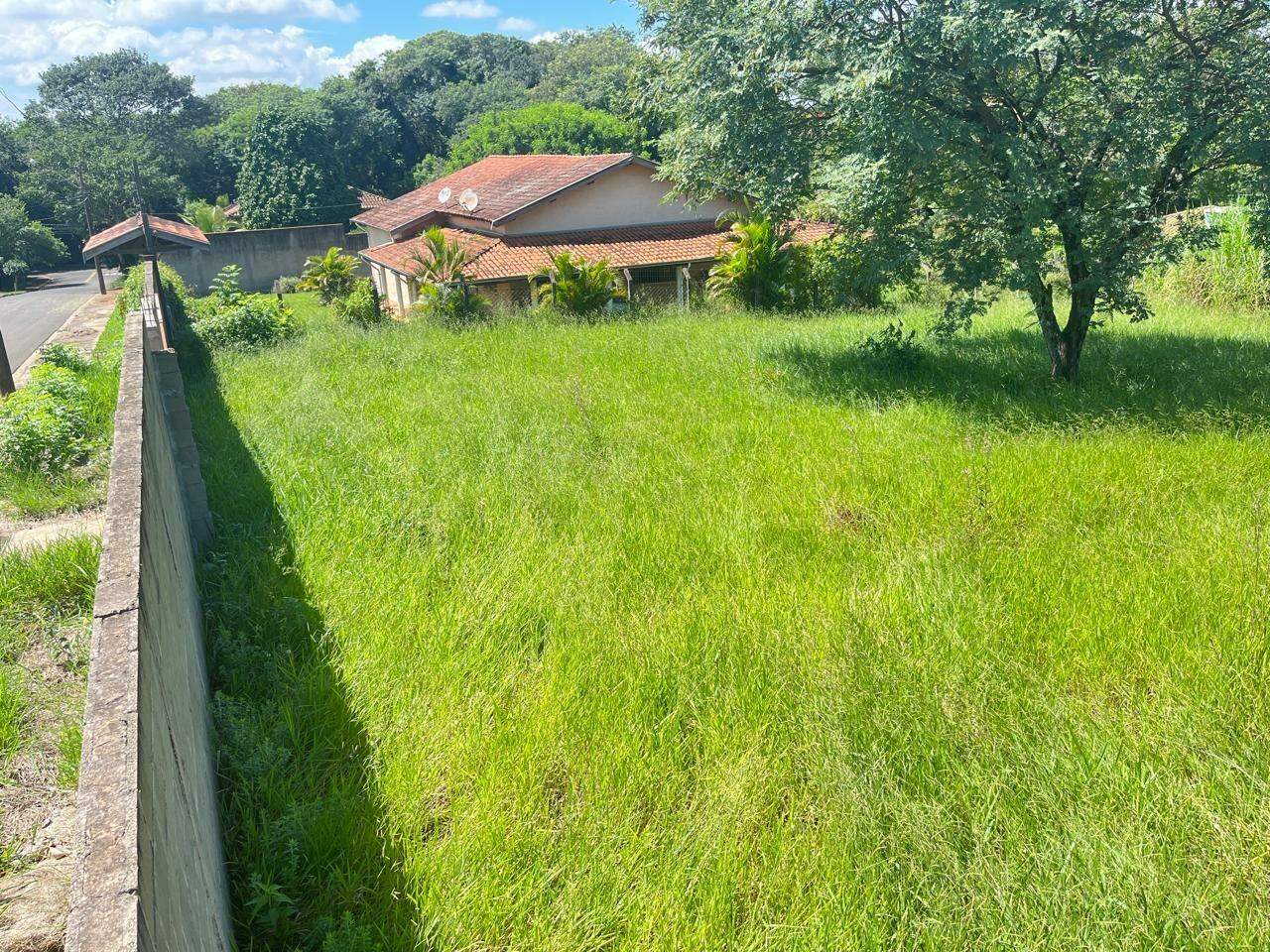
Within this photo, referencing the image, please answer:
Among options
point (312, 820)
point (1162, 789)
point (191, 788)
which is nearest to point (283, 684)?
point (312, 820)

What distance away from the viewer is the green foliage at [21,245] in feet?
138

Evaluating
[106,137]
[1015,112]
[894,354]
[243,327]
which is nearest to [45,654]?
[894,354]

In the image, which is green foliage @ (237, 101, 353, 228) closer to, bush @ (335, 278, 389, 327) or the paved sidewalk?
the paved sidewalk

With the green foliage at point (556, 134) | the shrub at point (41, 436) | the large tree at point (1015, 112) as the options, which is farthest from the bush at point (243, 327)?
the green foliage at point (556, 134)

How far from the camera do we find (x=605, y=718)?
450 cm

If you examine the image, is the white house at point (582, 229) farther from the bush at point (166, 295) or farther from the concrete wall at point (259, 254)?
the concrete wall at point (259, 254)

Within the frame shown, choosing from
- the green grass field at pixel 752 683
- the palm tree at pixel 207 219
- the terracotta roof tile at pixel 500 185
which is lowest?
the green grass field at pixel 752 683

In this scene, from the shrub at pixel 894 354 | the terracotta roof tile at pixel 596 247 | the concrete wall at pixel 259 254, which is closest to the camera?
the shrub at pixel 894 354

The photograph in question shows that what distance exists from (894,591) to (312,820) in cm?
372

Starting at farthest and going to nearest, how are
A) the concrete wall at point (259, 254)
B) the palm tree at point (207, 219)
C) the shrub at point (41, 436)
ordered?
the palm tree at point (207, 219) → the concrete wall at point (259, 254) → the shrub at point (41, 436)

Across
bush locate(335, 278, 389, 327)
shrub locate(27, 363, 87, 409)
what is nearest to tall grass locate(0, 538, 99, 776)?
shrub locate(27, 363, 87, 409)

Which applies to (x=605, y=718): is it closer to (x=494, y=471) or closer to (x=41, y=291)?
(x=494, y=471)

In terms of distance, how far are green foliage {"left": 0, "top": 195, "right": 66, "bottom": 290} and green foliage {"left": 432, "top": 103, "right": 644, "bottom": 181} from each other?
2291 centimetres

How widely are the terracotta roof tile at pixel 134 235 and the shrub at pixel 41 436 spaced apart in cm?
1927
